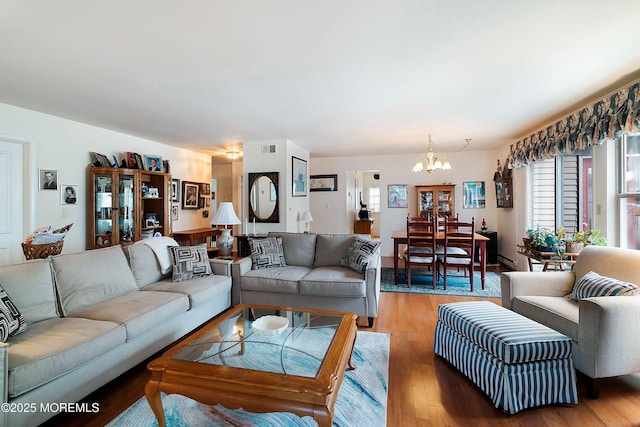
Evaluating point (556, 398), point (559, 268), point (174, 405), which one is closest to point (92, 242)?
point (174, 405)

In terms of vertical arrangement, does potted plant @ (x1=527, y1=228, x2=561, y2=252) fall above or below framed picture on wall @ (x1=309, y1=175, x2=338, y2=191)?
below

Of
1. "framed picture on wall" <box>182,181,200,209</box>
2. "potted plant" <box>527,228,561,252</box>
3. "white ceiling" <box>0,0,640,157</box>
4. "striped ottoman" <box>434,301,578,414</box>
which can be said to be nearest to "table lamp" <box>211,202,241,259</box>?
"white ceiling" <box>0,0,640,157</box>

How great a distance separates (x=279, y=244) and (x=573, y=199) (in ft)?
13.2

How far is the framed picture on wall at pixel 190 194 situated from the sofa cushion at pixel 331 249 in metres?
3.36

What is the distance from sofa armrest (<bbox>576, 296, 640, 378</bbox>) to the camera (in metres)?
1.78

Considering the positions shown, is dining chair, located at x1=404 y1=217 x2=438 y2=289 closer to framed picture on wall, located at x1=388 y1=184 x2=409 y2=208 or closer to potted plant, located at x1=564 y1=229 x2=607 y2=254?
potted plant, located at x1=564 y1=229 x2=607 y2=254

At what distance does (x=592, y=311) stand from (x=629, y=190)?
76.4 inches

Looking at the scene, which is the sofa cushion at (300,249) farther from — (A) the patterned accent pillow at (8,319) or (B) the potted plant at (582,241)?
(B) the potted plant at (582,241)

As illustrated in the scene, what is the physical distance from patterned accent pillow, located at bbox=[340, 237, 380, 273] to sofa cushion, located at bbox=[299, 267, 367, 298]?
0.34ft

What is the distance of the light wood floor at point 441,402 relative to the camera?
5.56 feet

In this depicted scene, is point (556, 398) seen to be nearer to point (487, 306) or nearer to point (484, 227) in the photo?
A: point (487, 306)

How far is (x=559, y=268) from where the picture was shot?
3750 mm

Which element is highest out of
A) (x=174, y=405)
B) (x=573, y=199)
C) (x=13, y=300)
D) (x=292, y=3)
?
(x=292, y=3)

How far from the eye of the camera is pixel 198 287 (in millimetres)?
2797
